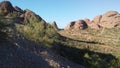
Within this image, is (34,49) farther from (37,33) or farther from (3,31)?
→ (37,33)

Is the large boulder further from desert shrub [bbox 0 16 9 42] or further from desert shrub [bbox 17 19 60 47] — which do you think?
desert shrub [bbox 0 16 9 42]

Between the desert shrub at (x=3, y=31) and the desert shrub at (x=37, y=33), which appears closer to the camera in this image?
the desert shrub at (x=3, y=31)

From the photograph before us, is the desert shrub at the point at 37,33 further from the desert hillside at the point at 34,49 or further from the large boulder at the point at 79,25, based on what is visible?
the large boulder at the point at 79,25

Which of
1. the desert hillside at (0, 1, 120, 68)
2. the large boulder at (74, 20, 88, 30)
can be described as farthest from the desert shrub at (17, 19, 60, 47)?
the large boulder at (74, 20, 88, 30)

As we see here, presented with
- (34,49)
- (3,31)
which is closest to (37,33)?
(34,49)

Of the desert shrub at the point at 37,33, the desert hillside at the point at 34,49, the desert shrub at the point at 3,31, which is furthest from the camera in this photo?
the desert shrub at the point at 37,33

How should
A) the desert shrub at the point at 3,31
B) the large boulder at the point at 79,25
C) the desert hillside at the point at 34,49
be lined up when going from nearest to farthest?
1. the desert hillside at the point at 34,49
2. the desert shrub at the point at 3,31
3. the large boulder at the point at 79,25

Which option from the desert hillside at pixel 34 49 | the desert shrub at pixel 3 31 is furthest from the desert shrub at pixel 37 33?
the desert shrub at pixel 3 31

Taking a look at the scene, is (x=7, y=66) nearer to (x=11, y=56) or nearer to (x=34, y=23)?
(x=11, y=56)

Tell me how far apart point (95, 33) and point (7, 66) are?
6634 inches

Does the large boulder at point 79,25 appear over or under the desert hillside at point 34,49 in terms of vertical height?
over

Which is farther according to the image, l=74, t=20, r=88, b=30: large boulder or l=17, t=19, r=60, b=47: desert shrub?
l=74, t=20, r=88, b=30: large boulder

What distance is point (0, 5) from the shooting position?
110 m

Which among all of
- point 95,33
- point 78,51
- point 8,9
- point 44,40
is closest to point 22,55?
point 44,40
